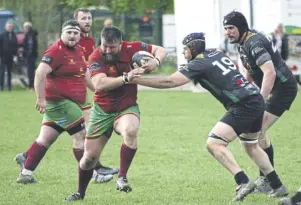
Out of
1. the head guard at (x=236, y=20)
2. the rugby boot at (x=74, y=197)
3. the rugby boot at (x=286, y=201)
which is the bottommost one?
the rugby boot at (x=74, y=197)

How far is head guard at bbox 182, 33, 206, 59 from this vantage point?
1054 cm

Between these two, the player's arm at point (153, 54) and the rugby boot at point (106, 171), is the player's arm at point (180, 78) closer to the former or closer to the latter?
the player's arm at point (153, 54)

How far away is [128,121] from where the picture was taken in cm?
1077

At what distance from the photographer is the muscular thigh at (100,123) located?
10.8 metres

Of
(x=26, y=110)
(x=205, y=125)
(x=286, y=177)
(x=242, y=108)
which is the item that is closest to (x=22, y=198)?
(x=242, y=108)

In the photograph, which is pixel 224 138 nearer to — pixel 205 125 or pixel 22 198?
pixel 22 198

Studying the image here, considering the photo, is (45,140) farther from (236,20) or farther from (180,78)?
(236,20)

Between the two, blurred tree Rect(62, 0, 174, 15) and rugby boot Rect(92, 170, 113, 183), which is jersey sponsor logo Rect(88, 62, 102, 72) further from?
blurred tree Rect(62, 0, 174, 15)

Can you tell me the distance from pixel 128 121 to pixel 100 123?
314 millimetres

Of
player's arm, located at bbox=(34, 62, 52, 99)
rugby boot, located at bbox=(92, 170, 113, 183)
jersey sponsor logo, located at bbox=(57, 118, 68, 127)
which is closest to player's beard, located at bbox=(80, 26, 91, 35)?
player's arm, located at bbox=(34, 62, 52, 99)

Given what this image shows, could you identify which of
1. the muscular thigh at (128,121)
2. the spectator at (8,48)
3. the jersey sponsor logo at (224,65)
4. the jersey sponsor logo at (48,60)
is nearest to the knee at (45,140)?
the jersey sponsor logo at (48,60)

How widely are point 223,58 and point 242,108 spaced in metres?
0.58

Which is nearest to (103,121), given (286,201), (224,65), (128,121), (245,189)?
(128,121)

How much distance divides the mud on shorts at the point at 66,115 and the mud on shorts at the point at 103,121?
162 cm
